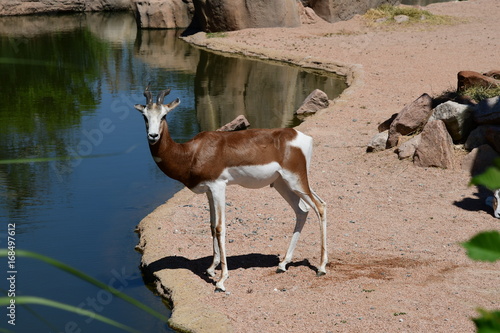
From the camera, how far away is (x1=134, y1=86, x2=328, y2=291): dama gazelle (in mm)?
6805

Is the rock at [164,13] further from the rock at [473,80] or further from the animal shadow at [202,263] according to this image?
→ the animal shadow at [202,263]

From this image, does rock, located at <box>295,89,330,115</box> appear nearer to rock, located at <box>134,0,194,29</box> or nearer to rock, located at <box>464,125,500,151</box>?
rock, located at <box>464,125,500,151</box>

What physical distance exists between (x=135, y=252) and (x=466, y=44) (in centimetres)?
1806

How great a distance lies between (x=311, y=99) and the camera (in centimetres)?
1691

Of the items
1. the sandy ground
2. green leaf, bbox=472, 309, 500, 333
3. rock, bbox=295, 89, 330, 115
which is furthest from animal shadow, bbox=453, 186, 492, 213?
green leaf, bbox=472, 309, 500, 333

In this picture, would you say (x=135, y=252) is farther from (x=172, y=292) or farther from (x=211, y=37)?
(x=211, y=37)

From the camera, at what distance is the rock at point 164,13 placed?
31516 mm

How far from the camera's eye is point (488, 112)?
10.9 meters

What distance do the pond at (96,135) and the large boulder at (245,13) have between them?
1787 mm

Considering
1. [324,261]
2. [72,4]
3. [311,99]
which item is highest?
[324,261]

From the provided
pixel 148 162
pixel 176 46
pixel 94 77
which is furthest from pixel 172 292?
pixel 176 46

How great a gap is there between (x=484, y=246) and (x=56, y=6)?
38085 millimetres

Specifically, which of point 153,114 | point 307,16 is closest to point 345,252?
point 153,114


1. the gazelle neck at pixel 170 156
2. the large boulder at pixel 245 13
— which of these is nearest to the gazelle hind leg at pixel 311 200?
the gazelle neck at pixel 170 156
